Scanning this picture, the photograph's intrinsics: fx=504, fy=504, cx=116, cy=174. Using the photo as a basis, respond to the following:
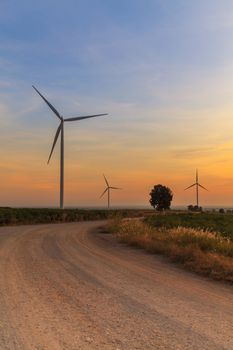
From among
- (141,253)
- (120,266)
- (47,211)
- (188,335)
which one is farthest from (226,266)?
(47,211)

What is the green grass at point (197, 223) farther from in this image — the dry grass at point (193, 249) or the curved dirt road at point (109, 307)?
the curved dirt road at point (109, 307)

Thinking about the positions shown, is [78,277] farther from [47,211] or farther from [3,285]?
[47,211]

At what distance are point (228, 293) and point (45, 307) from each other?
4002 mm

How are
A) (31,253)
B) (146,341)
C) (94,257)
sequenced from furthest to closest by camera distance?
(31,253), (94,257), (146,341)

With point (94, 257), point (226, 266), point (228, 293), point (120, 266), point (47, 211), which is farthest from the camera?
point (47, 211)

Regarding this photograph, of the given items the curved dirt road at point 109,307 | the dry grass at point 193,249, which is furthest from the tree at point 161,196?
the curved dirt road at point 109,307

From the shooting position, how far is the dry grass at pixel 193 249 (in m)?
13.8

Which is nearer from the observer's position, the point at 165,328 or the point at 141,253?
the point at 165,328

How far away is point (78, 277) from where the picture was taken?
12.4 meters

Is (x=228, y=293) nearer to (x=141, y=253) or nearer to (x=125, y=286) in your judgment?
(x=125, y=286)

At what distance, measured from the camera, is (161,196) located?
398ft

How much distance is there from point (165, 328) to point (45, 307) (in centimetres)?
248

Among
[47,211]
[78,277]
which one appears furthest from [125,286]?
[47,211]

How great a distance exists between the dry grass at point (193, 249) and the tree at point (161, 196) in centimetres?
9567
